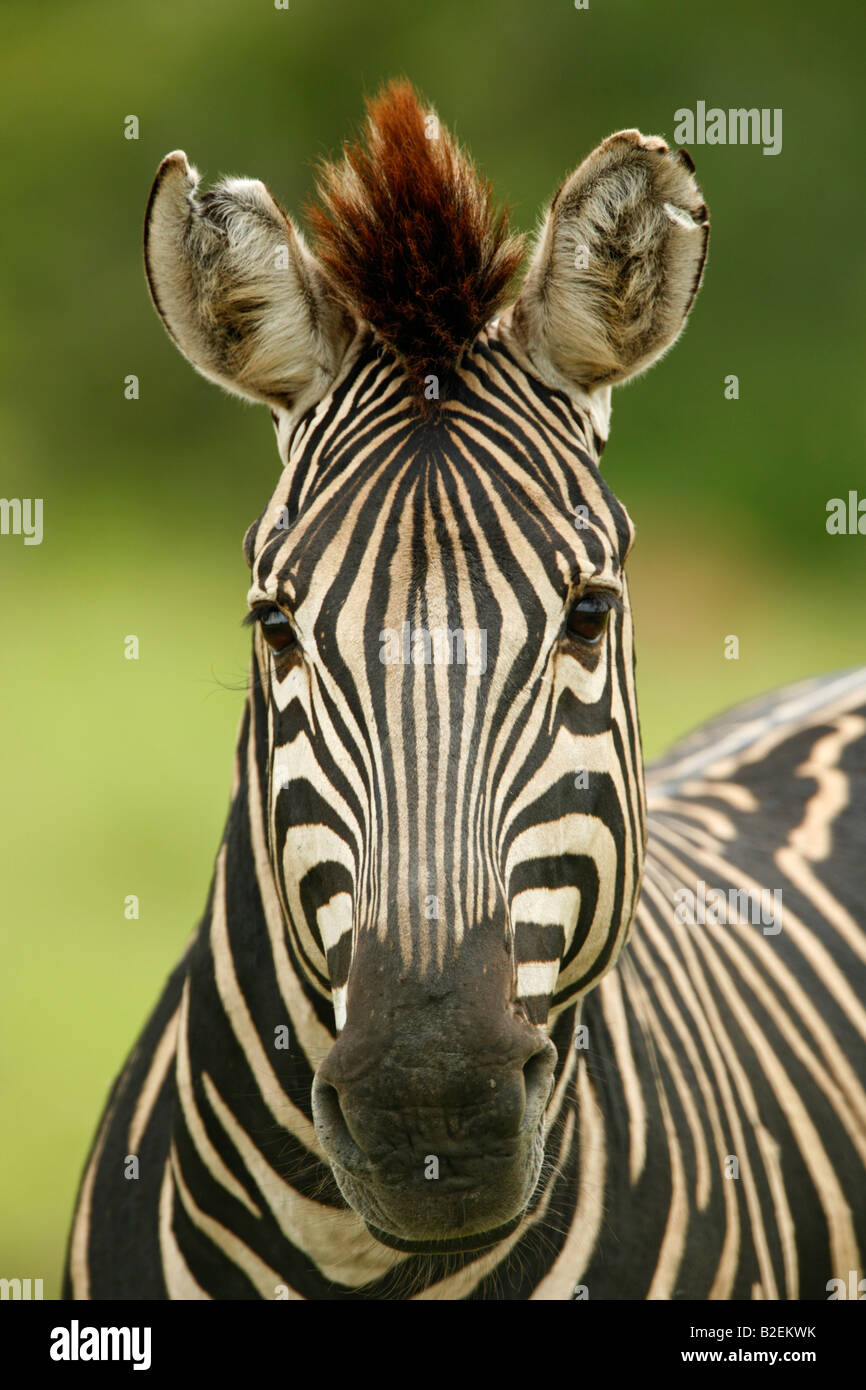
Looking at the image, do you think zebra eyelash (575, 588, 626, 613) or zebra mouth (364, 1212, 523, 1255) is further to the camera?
zebra eyelash (575, 588, 626, 613)

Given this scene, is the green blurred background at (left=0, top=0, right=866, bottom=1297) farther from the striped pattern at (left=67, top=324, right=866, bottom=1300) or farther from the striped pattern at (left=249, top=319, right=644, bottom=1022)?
the striped pattern at (left=249, top=319, right=644, bottom=1022)

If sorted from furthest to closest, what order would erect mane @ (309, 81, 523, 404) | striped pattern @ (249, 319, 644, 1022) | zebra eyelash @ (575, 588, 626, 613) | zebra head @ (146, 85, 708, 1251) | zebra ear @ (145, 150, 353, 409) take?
zebra ear @ (145, 150, 353, 409) < erect mane @ (309, 81, 523, 404) < zebra eyelash @ (575, 588, 626, 613) < striped pattern @ (249, 319, 644, 1022) < zebra head @ (146, 85, 708, 1251)

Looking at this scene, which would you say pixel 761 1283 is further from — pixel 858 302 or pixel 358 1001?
pixel 858 302

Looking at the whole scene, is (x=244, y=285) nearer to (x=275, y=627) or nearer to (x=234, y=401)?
(x=275, y=627)

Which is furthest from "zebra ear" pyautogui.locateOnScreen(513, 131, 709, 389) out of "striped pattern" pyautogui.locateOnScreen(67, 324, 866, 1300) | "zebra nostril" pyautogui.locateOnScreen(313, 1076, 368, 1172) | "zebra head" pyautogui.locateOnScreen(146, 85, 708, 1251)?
"zebra nostril" pyautogui.locateOnScreen(313, 1076, 368, 1172)

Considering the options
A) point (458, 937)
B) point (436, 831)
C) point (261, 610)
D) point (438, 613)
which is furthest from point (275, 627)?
point (458, 937)

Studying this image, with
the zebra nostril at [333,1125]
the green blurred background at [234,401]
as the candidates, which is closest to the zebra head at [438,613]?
the zebra nostril at [333,1125]

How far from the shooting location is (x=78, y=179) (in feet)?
63.3

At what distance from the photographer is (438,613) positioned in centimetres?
213

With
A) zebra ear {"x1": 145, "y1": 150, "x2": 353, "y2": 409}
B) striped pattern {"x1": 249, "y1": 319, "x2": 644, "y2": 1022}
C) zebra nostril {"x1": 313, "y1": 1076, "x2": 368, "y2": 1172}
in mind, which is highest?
zebra ear {"x1": 145, "y1": 150, "x2": 353, "y2": 409}

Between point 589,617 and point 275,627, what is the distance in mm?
536

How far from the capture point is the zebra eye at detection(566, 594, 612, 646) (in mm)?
2250

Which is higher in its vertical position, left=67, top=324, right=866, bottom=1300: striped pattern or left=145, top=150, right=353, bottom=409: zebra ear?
left=145, top=150, right=353, bottom=409: zebra ear
